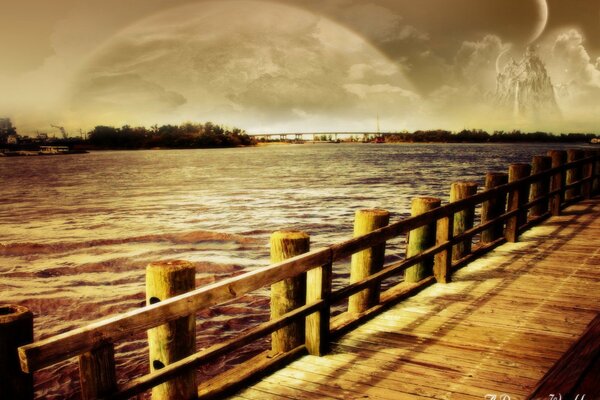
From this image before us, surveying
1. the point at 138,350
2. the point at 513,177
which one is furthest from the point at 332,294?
the point at 513,177

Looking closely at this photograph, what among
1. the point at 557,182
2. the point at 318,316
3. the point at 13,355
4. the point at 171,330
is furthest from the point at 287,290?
the point at 557,182

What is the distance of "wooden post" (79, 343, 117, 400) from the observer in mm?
2684

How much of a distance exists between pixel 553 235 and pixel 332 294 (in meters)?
6.85

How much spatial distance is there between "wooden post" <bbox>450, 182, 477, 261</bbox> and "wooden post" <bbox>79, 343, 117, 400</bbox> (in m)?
5.76

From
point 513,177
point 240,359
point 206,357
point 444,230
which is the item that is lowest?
point 240,359

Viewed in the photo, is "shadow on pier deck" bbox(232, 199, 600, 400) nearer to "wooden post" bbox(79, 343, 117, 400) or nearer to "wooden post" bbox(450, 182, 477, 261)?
"wooden post" bbox(450, 182, 477, 261)

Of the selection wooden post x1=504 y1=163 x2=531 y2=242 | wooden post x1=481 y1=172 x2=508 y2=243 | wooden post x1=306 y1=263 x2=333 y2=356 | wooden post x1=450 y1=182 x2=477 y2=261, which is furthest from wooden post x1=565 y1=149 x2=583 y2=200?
wooden post x1=306 y1=263 x2=333 y2=356

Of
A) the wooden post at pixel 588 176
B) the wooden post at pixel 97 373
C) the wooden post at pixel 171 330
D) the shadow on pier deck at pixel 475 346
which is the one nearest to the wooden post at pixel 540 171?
the shadow on pier deck at pixel 475 346

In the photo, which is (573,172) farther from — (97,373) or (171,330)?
(97,373)

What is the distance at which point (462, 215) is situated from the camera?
7.90m

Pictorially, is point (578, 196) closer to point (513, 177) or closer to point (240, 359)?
point (513, 177)

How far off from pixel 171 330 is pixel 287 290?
125cm

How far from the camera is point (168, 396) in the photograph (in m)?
3.54

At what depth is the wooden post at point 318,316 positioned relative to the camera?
4.43m
